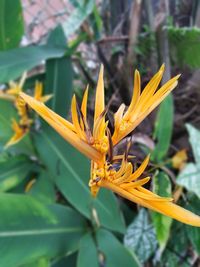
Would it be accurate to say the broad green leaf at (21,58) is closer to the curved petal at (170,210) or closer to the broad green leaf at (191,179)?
the broad green leaf at (191,179)

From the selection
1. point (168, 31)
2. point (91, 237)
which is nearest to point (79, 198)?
point (91, 237)

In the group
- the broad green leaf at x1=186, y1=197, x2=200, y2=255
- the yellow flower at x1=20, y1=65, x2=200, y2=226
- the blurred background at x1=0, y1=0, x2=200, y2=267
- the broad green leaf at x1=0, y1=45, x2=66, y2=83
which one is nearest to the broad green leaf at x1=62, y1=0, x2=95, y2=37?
the blurred background at x1=0, y1=0, x2=200, y2=267

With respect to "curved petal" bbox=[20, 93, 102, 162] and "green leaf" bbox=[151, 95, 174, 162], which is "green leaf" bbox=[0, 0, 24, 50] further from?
"curved petal" bbox=[20, 93, 102, 162]

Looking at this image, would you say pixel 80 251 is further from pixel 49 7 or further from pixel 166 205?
pixel 49 7

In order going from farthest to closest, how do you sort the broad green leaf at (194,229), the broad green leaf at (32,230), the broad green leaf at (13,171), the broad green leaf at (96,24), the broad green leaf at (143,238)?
the broad green leaf at (96,24), the broad green leaf at (13,171), the broad green leaf at (143,238), the broad green leaf at (32,230), the broad green leaf at (194,229)

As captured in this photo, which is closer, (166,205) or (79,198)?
(166,205)

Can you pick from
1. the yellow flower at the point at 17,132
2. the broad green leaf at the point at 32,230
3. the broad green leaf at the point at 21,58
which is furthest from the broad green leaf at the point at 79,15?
the broad green leaf at the point at 32,230

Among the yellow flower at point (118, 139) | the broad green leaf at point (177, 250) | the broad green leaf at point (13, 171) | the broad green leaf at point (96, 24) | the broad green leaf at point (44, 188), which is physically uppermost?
the yellow flower at point (118, 139)
